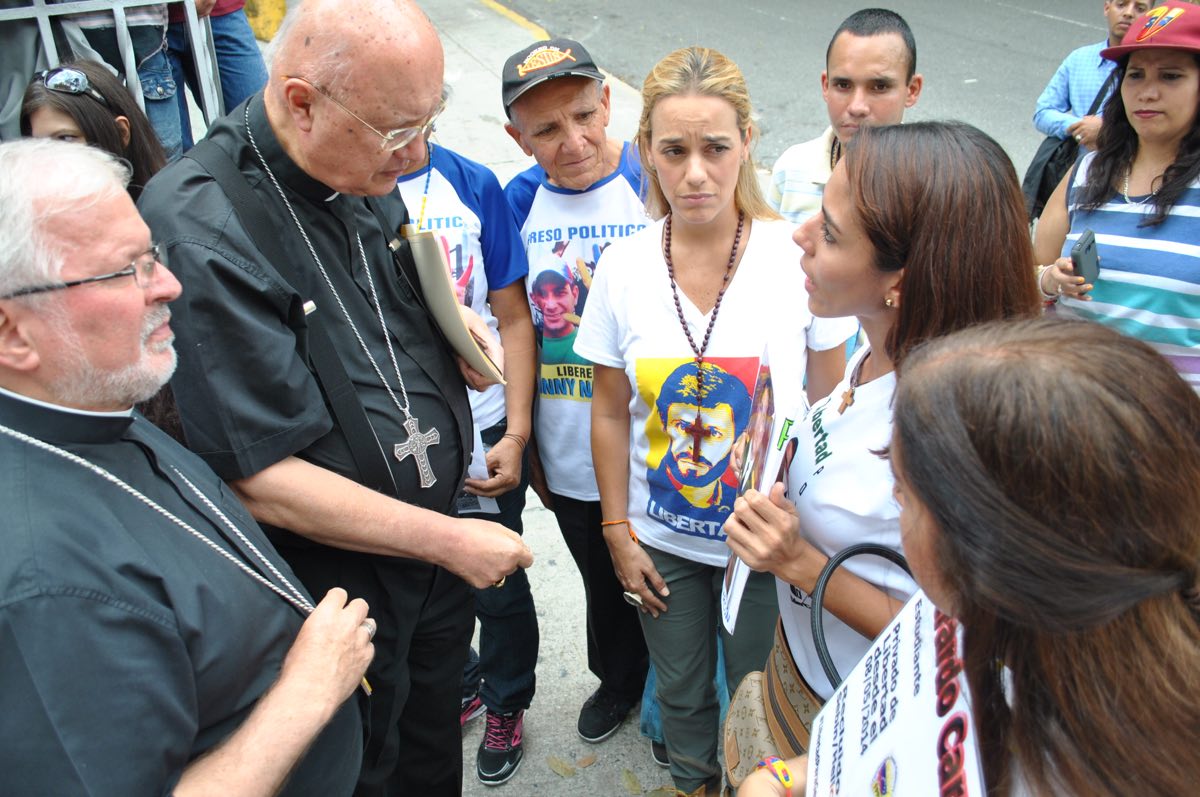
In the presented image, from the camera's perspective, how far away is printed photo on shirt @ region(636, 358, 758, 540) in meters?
2.22

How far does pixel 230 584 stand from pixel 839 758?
0.96m

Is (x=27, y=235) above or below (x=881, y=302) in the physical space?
above

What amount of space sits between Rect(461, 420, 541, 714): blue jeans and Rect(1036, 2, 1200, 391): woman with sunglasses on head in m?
1.83

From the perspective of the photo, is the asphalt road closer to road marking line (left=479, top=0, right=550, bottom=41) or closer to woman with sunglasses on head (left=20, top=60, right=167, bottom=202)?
road marking line (left=479, top=0, right=550, bottom=41)

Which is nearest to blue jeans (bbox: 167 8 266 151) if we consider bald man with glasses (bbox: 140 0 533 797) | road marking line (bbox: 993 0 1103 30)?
bald man with glasses (bbox: 140 0 533 797)

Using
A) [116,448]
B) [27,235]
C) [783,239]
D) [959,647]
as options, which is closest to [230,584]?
[116,448]

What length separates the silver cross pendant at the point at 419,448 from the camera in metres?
1.98

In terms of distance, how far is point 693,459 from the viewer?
2.29 metres

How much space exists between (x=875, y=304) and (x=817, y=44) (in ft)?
31.0

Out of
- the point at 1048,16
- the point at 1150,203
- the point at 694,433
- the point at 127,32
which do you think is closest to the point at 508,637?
the point at 694,433

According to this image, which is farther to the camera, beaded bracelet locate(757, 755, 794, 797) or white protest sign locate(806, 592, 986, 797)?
beaded bracelet locate(757, 755, 794, 797)

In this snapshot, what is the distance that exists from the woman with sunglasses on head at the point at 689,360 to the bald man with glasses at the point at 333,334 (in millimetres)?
432

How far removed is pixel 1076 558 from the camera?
3.18ft

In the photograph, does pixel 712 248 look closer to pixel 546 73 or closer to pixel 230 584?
pixel 546 73
